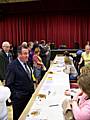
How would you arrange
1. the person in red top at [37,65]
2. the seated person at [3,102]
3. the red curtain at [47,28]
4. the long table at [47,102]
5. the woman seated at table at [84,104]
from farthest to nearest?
the red curtain at [47,28] → the person in red top at [37,65] → the seated person at [3,102] → the long table at [47,102] → the woman seated at table at [84,104]

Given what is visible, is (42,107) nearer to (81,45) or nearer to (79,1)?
(79,1)

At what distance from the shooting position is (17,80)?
4324mm

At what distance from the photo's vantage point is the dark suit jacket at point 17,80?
4270mm

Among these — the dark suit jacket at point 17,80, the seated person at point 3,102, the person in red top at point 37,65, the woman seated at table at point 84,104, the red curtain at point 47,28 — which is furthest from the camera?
the red curtain at point 47,28

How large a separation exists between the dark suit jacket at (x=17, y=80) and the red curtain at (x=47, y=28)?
15.3m

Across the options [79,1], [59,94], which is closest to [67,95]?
[59,94]

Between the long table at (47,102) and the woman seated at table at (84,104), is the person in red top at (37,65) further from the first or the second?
the woman seated at table at (84,104)

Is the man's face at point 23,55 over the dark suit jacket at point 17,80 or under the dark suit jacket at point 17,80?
over

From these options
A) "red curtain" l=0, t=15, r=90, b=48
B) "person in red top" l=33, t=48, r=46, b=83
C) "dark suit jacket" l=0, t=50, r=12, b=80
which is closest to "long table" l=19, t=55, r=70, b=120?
"dark suit jacket" l=0, t=50, r=12, b=80

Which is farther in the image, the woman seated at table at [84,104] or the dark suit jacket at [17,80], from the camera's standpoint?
the dark suit jacket at [17,80]

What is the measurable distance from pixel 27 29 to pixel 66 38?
2.99 m

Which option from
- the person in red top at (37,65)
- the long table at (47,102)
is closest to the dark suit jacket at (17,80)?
the long table at (47,102)

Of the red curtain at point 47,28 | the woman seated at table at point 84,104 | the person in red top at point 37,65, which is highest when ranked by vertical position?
the red curtain at point 47,28

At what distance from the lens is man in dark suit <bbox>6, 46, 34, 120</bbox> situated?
4.28 meters
